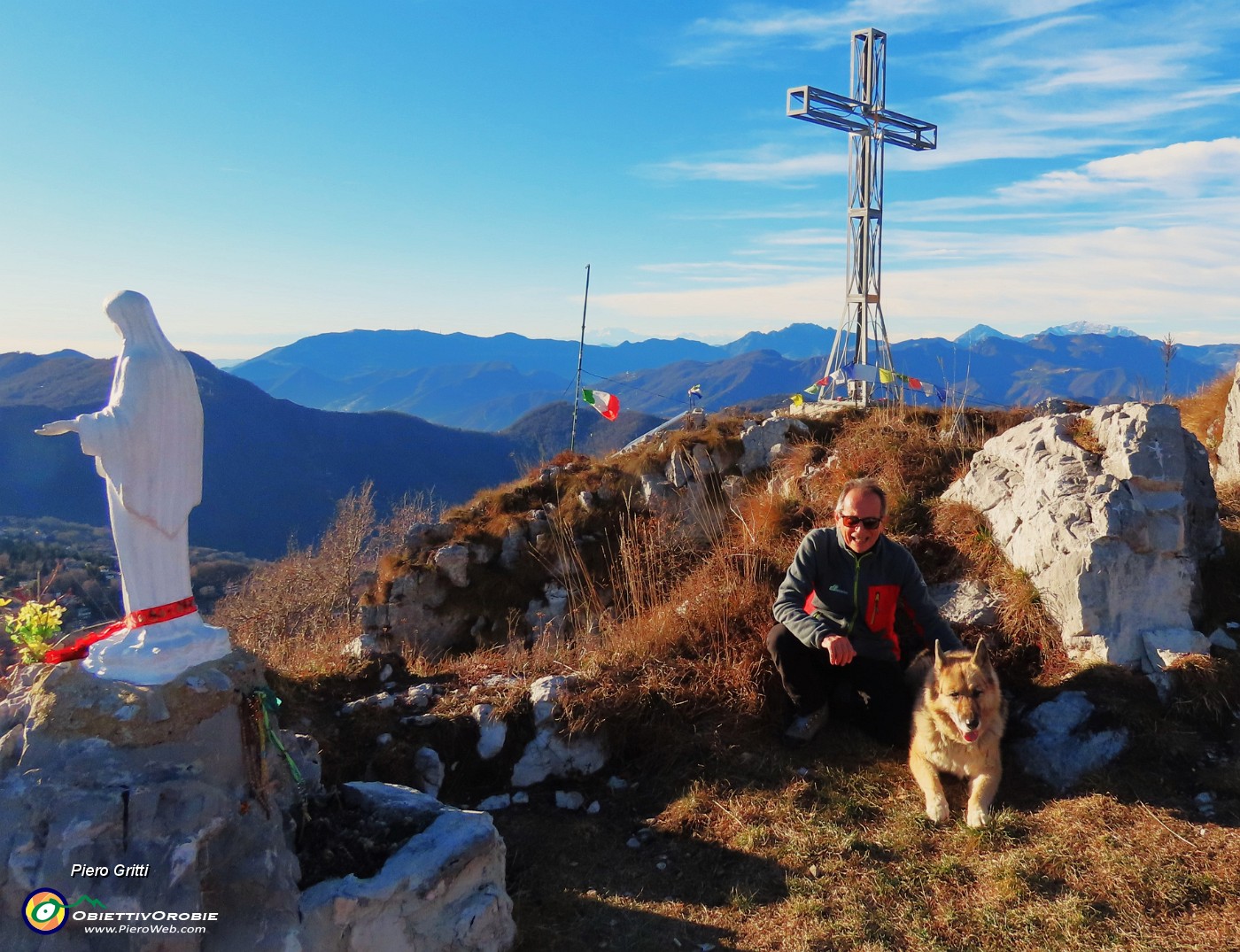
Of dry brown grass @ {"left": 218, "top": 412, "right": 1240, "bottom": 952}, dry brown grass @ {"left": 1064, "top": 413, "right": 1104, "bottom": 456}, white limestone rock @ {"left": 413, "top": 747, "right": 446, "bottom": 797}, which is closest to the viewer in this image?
dry brown grass @ {"left": 218, "top": 412, "right": 1240, "bottom": 952}

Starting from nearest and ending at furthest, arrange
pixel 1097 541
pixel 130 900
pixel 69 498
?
pixel 130 900 → pixel 1097 541 → pixel 69 498

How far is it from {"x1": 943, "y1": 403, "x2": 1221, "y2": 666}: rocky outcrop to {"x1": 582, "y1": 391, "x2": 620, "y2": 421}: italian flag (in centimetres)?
890

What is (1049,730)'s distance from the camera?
4.54 meters

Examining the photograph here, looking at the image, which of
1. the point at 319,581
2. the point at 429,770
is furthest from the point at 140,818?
the point at 319,581

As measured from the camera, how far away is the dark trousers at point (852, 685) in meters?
4.74

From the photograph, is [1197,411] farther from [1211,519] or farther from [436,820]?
[436,820]

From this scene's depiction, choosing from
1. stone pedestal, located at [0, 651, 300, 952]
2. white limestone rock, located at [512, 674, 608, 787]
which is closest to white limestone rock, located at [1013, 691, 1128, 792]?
white limestone rock, located at [512, 674, 608, 787]

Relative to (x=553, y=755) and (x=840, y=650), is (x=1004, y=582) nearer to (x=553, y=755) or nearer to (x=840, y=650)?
(x=840, y=650)

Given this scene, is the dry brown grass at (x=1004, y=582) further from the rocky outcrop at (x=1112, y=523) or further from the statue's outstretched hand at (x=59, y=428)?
the statue's outstretched hand at (x=59, y=428)

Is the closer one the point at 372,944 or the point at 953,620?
the point at 372,944

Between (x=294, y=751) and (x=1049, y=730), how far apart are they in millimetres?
4163

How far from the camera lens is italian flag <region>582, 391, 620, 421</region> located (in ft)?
46.8

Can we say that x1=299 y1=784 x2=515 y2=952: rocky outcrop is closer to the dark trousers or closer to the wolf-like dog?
the dark trousers

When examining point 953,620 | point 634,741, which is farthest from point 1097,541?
point 634,741
